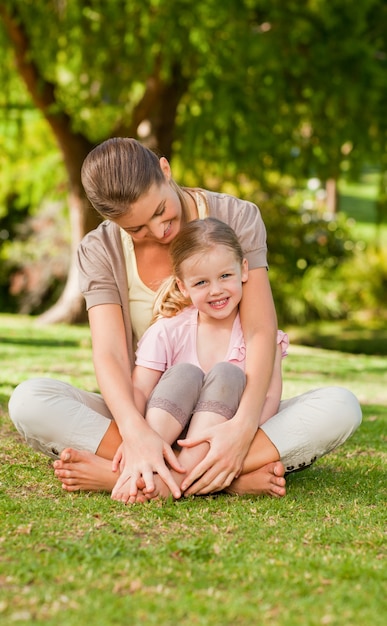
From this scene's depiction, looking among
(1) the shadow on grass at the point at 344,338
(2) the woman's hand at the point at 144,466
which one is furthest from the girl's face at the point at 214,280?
(1) the shadow on grass at the point at 344,338

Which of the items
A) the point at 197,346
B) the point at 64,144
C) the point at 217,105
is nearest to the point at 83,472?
the point at 197,346

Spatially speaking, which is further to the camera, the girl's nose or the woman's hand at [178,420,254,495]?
the girl's nose

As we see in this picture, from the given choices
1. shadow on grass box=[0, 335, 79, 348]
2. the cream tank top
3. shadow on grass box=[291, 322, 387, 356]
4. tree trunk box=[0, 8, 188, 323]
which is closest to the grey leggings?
the cream tank top

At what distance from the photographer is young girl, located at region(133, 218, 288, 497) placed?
331cm

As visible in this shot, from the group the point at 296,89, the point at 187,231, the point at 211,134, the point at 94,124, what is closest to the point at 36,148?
the point at 94,124

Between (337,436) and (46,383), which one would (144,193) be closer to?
(46,383)

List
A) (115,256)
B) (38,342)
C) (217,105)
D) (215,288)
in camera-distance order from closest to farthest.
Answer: (215,288), (115,256), (38,342), (217,105)

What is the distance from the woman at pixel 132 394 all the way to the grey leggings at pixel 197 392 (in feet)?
0.17

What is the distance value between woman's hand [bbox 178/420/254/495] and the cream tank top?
0.70m

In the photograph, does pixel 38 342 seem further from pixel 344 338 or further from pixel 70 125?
pixel 344 338

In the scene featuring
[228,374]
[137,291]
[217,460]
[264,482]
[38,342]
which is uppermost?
[137,291]

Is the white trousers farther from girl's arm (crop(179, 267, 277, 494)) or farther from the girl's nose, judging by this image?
the girl's nose

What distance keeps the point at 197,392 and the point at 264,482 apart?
0.40 meters

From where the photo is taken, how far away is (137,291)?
148 inches
